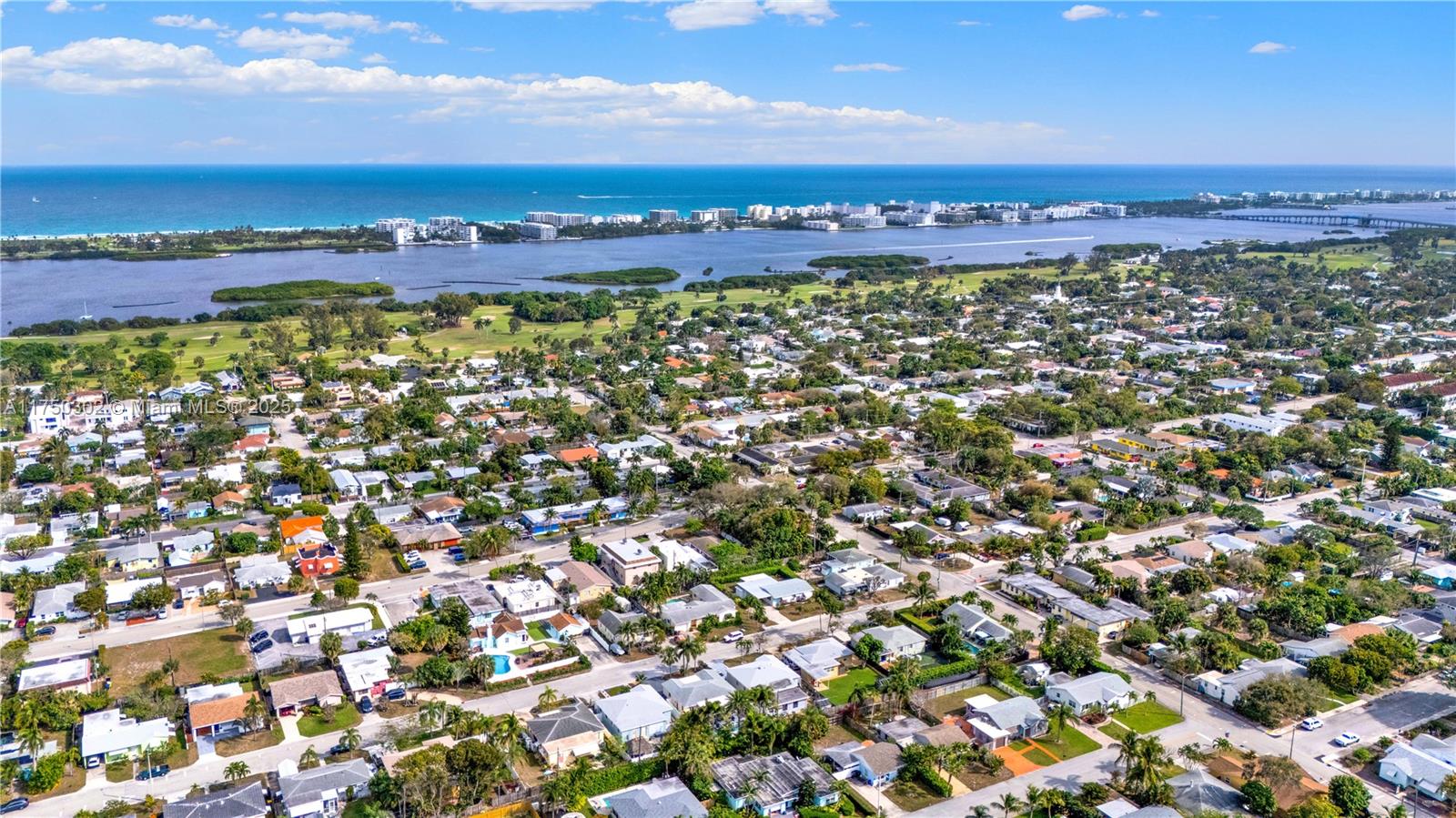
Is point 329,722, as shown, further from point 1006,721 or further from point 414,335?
point 414,335

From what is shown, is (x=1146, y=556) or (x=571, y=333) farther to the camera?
(x=571, y=333)

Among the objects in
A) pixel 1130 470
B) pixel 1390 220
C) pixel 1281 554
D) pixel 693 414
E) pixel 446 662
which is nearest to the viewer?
pixel 446 662

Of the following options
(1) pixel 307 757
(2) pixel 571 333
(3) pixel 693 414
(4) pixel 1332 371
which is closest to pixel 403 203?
(2) pixel 571 333

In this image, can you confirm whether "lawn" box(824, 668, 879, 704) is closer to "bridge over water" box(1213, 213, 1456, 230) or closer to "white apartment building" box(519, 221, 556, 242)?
"white apartment building" box(519, 221, 556, 242)

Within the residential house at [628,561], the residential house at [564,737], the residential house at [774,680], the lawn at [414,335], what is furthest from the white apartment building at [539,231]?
the residential house at [564,737]

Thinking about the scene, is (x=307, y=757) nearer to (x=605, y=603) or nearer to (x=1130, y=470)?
(x=605, y=603)

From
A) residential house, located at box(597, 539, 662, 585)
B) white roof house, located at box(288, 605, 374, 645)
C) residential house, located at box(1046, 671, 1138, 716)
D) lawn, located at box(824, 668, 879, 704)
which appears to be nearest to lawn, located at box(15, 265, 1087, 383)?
residential house, located at box(597, 539, 662, 585)
